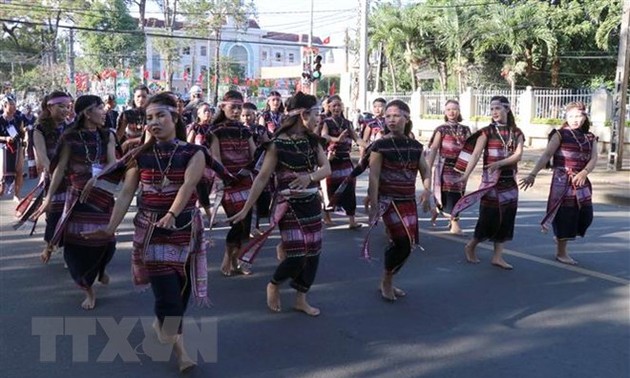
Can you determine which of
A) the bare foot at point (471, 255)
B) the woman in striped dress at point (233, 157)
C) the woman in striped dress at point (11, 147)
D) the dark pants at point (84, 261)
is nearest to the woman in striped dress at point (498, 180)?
the bare foot at point (471, 255)

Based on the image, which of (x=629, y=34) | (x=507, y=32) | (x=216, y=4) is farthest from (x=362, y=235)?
(x=216, y=4)

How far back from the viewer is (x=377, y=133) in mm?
9617

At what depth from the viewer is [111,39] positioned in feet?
169

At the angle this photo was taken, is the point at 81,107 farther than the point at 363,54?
No

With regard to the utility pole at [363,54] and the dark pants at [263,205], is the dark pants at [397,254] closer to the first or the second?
the dark pants at [263,205]

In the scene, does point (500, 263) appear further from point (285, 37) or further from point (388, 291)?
point (285, 37)

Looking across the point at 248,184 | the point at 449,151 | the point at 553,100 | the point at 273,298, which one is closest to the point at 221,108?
the point at 248,184

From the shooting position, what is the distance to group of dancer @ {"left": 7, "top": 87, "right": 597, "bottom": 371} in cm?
402

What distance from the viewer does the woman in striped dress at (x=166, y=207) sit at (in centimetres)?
397

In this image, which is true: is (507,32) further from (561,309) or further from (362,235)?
(561,309)

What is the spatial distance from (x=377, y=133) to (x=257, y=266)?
11.8ft

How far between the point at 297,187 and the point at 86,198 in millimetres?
1696

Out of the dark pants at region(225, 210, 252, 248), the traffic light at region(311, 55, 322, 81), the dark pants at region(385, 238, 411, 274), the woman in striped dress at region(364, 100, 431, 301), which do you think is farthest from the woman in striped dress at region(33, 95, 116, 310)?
the traffic light at region(311, 55, 322, 81)

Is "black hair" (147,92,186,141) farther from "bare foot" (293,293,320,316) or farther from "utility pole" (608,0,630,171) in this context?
"utility pole" (608,0,630,171)
